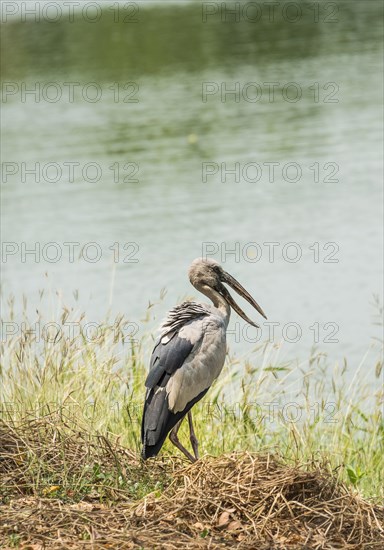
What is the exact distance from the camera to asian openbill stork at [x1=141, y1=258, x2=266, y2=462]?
6301 mm

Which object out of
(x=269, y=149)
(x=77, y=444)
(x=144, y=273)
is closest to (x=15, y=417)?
(x=77, y=444)

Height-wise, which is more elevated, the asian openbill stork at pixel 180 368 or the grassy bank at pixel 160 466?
the asian openbill stork at pixel 180 368

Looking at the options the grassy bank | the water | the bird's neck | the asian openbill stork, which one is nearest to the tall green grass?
the grassy bank

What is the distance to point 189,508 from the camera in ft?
17.4

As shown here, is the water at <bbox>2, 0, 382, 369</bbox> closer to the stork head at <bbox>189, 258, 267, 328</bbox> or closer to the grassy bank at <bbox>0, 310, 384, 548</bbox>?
the grassy bank at <bbox>0, 310, 384, 548</bbox>

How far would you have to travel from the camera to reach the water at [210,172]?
13.0 meters

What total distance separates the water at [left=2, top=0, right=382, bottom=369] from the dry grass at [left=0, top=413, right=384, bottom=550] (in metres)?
3.94

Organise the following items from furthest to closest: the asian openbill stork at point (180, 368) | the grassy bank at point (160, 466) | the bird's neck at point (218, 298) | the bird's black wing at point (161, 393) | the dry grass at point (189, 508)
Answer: the bird's neck at point (218, 298) < the asian openbill stork at point (180, 368) < the bird's black wing at point (161, 393) < the grassy bank at point (160, 466) < the dry grass at point (189, 508)

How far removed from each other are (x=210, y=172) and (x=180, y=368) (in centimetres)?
1218

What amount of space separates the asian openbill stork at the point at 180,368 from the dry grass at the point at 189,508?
0.40 meters

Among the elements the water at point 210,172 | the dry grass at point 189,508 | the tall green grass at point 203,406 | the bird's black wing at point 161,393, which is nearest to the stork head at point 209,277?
the tall green grass at point 203,406

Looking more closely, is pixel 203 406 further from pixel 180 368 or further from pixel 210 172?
pixel 210 172

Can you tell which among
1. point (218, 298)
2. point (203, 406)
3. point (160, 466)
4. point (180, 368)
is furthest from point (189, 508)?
point (203, 406)

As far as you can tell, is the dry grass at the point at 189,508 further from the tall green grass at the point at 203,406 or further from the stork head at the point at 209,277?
the stork head at the point at 209,277
